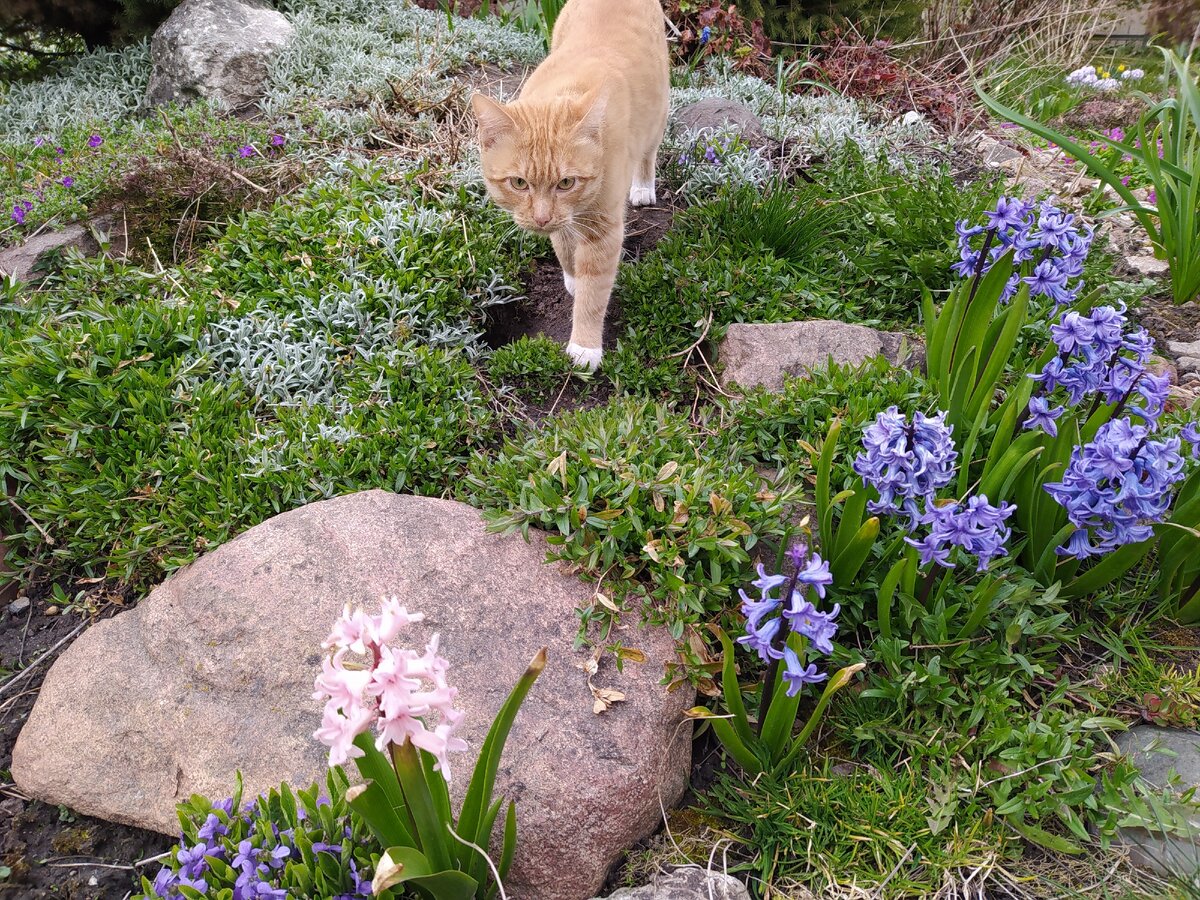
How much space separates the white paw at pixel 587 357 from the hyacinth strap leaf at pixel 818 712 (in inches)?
76.1

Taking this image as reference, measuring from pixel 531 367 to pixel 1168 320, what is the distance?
3.06 meters

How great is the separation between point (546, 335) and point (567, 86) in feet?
3.88

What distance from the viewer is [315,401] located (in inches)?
129

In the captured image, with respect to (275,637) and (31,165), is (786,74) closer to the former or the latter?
(31,165)

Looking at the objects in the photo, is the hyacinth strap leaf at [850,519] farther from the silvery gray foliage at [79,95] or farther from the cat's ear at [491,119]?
the silvery gray foliage at [79,95]

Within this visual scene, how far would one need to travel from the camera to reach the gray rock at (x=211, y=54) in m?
5.66

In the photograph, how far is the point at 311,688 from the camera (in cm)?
226

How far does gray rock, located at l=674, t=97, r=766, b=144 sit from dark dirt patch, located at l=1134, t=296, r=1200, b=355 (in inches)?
94.8

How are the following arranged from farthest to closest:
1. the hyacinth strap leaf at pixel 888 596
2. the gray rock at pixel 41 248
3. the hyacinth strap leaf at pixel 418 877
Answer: the gray rock at pixel 41 248 < the hyacinth strap leaf at pixel 888 596 < the hyacinth strap leaf at pixel 418 877

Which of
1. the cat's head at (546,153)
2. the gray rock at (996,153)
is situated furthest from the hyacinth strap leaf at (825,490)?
the gray rock at (996,153)

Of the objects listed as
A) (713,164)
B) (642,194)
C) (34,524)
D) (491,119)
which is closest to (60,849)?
(34,524)

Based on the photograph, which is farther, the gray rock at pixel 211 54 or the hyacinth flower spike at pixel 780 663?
the gray rock at pixel 211 54

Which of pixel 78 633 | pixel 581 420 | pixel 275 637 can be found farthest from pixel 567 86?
pixel 78 633

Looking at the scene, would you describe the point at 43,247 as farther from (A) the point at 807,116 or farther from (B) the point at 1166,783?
(B) the point at 1166,783
